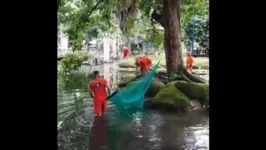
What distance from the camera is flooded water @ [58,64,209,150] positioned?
591cm

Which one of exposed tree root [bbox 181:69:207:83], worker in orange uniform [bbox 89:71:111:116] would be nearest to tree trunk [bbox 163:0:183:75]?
exposed tree root [bbox 181:69:207:83]

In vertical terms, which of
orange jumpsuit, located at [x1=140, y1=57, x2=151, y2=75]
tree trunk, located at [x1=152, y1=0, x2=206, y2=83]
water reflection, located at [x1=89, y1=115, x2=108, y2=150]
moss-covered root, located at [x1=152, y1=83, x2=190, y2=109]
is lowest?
water reflection, located at [x1=89, y1=115, x2=108, y2=150]

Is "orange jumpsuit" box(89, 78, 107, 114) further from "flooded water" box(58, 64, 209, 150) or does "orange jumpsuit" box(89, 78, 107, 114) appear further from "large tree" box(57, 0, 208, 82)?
"large tree" box(57, 0, 208, 82)

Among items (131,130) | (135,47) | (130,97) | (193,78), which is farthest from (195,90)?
(135,47)

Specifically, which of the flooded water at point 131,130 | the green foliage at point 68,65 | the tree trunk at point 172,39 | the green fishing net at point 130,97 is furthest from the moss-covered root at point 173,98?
the green foliage at point 68,65

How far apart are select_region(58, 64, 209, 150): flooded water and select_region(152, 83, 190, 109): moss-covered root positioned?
50 centimetres

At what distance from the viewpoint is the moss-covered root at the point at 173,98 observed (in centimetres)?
942

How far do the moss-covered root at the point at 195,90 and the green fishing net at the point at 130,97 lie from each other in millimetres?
1960

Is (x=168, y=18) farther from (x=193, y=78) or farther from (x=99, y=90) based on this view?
(x=99, y=90)

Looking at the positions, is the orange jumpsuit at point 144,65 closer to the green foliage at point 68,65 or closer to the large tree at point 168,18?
the large tree at point 168,18
